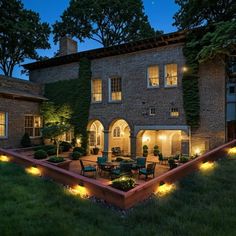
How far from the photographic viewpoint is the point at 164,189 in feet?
30.5

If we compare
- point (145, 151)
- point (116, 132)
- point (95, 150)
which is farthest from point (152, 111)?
point (95, 150)

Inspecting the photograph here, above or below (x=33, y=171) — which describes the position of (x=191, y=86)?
above

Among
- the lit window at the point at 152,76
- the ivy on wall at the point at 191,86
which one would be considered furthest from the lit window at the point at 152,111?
the ivy on wall at the point at 191,86

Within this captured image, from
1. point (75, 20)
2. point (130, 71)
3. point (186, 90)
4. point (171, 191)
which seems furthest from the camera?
point (75, 20)

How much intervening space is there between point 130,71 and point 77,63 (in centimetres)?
568

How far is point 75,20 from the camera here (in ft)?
102

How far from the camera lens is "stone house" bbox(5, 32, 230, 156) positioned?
1540cm

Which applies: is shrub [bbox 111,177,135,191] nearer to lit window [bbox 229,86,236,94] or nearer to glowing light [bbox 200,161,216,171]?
glowing light [bbox 200,161,216,171]

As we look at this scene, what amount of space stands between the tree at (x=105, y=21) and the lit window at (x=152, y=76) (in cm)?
1578

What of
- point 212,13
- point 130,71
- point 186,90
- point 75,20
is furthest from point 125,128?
point 75,20

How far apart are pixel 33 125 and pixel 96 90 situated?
6930 mm

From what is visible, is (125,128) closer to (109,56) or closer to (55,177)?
(109,56)

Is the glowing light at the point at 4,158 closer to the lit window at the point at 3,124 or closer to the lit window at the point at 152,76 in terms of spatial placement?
the lit window at the point at 3,124

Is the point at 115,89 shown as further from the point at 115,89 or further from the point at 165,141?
the point at 165,141
